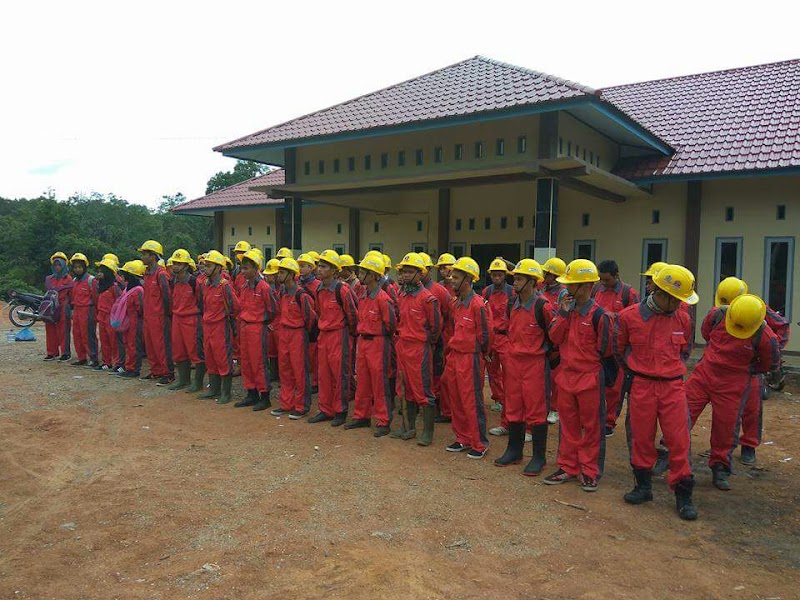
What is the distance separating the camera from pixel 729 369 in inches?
203

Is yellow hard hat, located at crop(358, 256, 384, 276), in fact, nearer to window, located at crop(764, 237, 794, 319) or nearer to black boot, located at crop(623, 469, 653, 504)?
black boot, located at crop(623, 469, 653, 504)

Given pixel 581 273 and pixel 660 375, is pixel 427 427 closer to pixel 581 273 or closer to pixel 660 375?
pixel 581 273

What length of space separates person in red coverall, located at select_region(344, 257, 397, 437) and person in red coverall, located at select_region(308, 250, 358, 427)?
0.20 m

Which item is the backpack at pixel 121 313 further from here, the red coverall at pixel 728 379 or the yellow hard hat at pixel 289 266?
the red coverall at pixel 728 379

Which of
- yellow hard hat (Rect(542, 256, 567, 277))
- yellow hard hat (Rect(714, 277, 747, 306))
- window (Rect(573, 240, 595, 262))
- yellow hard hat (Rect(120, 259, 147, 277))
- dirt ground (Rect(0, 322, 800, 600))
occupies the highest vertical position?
window (Rect(573, 240, 595, 262))

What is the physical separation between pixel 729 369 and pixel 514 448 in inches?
80.1

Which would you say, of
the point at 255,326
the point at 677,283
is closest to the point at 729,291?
the point at 677,283

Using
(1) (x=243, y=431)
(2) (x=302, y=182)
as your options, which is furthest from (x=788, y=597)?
(2) (x=302, y=182)

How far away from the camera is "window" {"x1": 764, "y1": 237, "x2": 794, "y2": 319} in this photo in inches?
429

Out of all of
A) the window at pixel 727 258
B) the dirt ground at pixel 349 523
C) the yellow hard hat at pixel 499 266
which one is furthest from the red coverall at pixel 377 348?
the window at pixel 727 258

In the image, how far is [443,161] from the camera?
11.4m

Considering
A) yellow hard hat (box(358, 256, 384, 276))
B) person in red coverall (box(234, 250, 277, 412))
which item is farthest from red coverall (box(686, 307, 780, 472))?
person in red coverall (box(234, 250, 277, 412))

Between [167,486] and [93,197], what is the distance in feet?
135

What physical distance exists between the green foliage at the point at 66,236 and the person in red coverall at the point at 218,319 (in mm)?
18895
